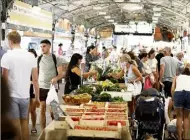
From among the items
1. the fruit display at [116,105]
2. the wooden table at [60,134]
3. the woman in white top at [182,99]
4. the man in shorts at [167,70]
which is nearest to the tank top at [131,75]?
the woman in white top at [182,99]

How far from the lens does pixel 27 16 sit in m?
12.0

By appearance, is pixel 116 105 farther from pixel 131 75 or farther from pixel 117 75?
pixel 117 75

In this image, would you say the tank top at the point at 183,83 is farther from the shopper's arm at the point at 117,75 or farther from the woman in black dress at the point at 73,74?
the shopper's arm at the point at 117,75

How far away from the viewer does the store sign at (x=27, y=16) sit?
10908 millimetres

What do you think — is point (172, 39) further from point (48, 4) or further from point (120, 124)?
point (120, 124)

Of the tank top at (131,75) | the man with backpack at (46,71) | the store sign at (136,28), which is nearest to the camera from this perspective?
the man with backpack at (46,71)

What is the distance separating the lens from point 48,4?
59.7 ft

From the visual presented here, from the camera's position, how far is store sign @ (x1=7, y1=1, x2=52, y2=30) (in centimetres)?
1091

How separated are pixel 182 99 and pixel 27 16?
6764mm

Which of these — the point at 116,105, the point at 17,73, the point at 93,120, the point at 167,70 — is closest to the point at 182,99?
the point at 116,105

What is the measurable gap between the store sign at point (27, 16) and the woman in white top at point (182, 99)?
559 cm

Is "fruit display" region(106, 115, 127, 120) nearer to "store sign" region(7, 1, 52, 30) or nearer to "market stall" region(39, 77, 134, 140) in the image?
"market stall" region(39, 77, 134, 140)

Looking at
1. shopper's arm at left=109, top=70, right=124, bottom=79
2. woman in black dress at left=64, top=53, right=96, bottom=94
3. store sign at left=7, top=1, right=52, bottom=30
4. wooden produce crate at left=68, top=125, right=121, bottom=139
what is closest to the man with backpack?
woman in black dress at left=64, top=53, right=96, bottom=94

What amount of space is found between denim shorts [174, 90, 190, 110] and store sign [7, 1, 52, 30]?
5677 millimetres
